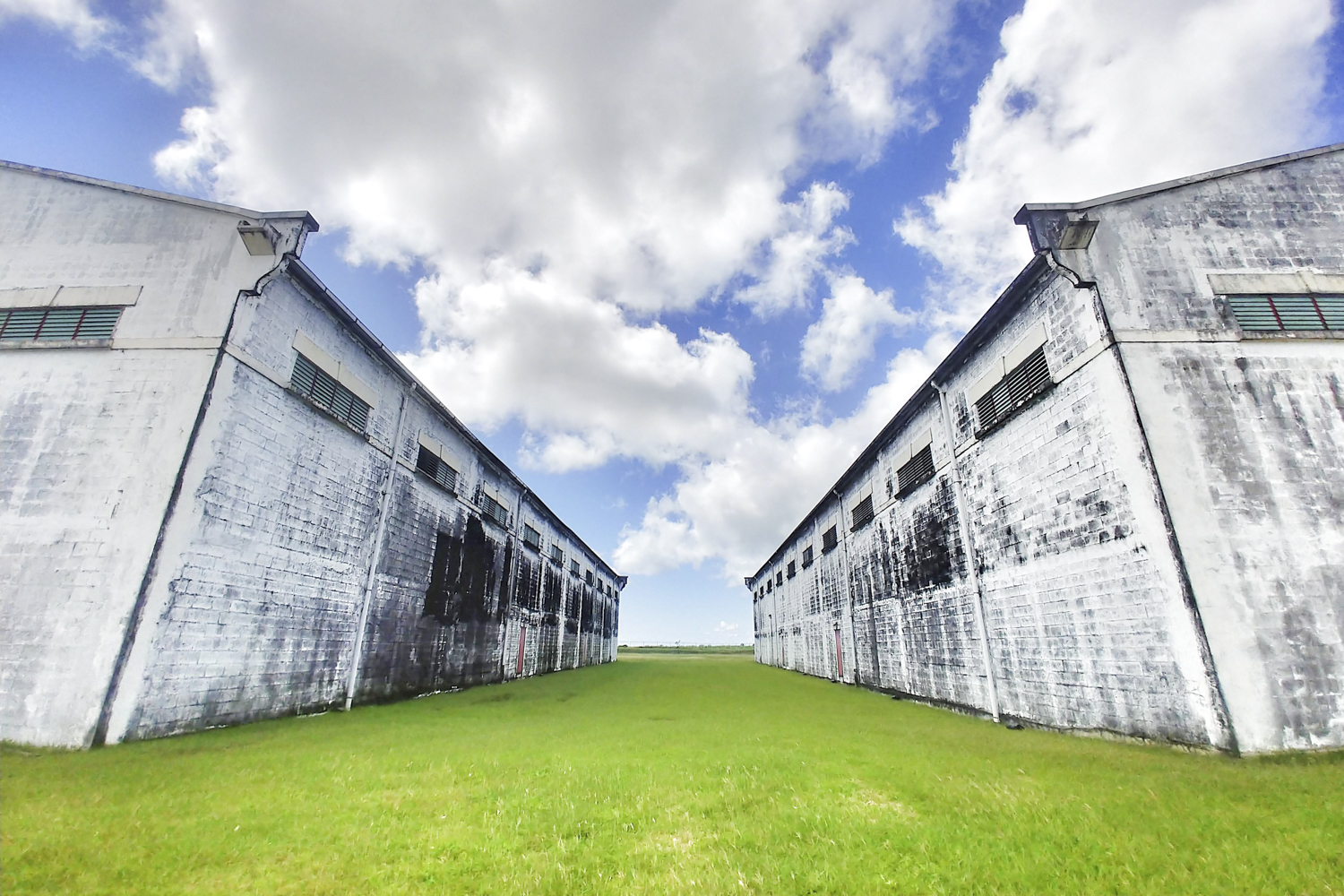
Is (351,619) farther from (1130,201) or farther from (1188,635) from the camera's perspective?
(1130,201)

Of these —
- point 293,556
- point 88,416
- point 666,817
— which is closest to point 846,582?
point 666,817

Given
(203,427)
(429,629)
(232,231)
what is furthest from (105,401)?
(429,629)

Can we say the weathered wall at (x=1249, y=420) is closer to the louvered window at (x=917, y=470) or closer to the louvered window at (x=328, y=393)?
the louvered window at (x=917, y=470)

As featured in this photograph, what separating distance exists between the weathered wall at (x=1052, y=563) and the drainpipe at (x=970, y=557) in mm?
39

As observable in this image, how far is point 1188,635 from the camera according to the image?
23.4ft

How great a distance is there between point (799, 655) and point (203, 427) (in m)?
27.3

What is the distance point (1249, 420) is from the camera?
8.08 meters

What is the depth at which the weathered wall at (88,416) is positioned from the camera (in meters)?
7.50

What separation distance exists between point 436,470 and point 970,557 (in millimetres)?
14737

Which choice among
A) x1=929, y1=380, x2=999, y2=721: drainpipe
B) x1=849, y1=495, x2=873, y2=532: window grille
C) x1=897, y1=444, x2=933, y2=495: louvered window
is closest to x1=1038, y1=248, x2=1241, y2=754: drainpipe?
x1=929, y1=380, x2=999, y2=721: drainpipe

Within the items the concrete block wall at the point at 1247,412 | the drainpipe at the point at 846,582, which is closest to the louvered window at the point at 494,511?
the drainpipe at the point at 846,582

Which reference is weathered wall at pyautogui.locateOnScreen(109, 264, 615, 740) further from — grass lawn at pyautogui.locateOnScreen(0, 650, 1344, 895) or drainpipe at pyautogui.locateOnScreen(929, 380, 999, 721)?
drainpipe at pyautogui.locateOnScreen(929, 380, 999, 721)

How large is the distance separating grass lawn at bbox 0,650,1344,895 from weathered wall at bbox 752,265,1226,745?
1.09m

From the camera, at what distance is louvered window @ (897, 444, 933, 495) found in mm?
14070
